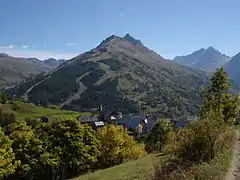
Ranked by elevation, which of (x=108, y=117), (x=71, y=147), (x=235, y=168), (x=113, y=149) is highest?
(x=235, y=168)

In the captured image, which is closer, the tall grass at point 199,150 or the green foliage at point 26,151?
the tall grass at point 199,150

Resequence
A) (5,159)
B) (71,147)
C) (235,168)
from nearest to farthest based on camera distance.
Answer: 1. (235,168)
2. (5,159)
3. (71,147)

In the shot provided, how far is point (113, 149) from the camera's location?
43875 mm

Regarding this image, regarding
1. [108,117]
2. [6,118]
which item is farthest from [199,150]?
[108,117]

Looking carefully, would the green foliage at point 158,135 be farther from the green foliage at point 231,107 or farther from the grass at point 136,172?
the grass at point 136,172

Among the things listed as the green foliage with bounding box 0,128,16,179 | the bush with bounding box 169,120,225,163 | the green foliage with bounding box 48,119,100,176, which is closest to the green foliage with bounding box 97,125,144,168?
the green foliage with bounding box 48,119,100,176

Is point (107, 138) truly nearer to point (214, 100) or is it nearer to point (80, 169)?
point (80, 169)

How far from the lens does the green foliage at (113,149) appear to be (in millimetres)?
41656

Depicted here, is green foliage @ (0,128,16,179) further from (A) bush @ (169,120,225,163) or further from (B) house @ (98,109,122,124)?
(B) house @ (98,109,122,124)

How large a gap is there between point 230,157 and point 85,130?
27.9m

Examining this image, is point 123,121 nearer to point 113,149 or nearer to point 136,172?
point 113,149

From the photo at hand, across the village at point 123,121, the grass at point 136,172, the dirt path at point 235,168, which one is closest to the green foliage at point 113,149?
the grass at point 136,172

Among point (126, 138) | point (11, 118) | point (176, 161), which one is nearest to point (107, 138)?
point (126, 138)

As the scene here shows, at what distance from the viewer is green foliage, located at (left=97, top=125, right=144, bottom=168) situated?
41656mm
